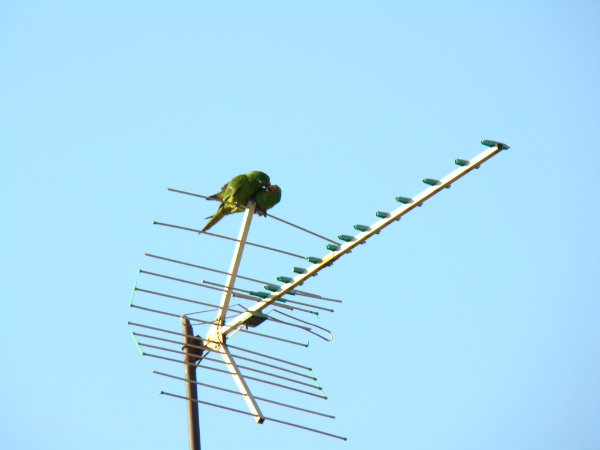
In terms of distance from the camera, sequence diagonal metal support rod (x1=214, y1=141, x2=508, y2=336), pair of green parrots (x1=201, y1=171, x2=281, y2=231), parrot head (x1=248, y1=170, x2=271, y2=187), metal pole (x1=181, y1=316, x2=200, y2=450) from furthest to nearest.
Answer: parrot head (x1=248, y1=170, x2=271, y2=187)
pair of green parrots (x1=201, y1=171, x2=281, y2=231)
metal pole (x1=181, y1=316, x2=200, y2=450)
diagonal metal support rod (x1=214, y1=141, x2=508, y2=336)

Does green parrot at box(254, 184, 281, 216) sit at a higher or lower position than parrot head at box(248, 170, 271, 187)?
lower

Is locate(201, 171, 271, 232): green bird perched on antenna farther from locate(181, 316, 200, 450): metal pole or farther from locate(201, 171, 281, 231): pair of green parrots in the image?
locate(181, 316, 200, 450): metal pole

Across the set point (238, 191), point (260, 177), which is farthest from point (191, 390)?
point (260, 177)

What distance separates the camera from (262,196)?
361 inches

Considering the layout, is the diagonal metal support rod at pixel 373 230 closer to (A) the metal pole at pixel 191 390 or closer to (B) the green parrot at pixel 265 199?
(A) the metal pole at pixel 191 390

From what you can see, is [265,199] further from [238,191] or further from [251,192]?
[238,191]

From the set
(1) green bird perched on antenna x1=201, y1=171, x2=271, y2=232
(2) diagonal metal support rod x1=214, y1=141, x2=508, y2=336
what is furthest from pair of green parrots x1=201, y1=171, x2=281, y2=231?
(2) diagonal metal support rod x1=214, y1=141, x2=508, y2=336

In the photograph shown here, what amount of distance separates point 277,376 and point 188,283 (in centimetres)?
124

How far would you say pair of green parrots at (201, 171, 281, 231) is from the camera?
29.9 ft

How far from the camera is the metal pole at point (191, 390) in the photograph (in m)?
7.93

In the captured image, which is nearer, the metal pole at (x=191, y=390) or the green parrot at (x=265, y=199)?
the metal pole at (x=191, y=390)

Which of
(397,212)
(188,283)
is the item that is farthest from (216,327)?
(397,212)

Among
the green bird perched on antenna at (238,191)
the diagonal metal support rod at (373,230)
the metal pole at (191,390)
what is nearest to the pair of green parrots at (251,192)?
the green bird perched on antenna at (238,191)

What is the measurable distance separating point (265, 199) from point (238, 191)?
275 millimetres
